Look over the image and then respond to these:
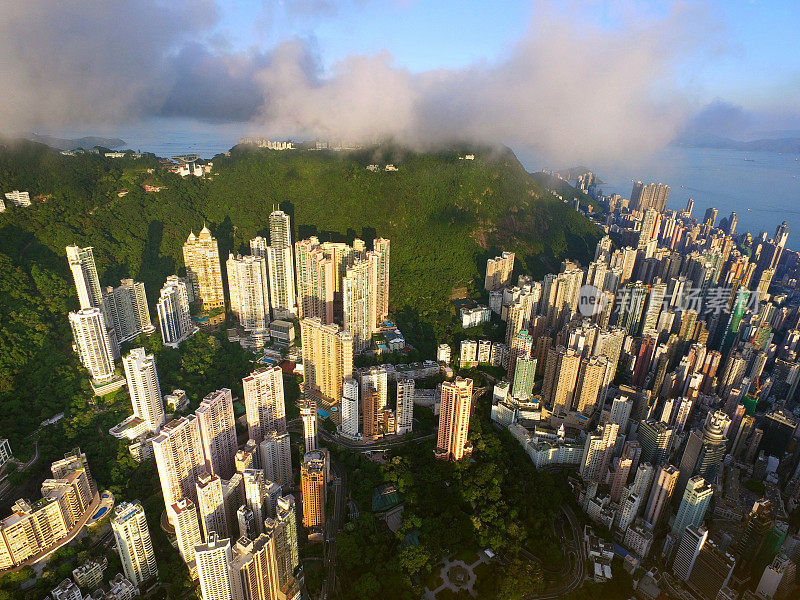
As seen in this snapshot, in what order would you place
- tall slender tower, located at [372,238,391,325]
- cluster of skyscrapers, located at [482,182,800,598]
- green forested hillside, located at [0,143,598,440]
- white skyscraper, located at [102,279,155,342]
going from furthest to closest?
1. tall slender tower, located at [372,238,391,325]
2. white skyscraper, located at [102,279,155,342]
3. green forested hillside, located at [0,143,598,440]
4. cluster of skyscrapers, located at [482,182,800,598]

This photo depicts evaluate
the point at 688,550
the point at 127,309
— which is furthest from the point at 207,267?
the point at 688,550

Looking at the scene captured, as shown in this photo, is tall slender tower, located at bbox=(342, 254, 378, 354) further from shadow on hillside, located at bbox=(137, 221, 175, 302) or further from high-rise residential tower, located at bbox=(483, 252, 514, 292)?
shadow on hillside, located at bbox=(137, 221, 175, 302)

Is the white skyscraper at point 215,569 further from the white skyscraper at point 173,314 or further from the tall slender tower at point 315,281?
the tall slender tower at point 315,281

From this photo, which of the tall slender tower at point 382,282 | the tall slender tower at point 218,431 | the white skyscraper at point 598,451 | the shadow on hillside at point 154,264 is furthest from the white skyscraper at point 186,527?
the shadow on hillside at point 154,264

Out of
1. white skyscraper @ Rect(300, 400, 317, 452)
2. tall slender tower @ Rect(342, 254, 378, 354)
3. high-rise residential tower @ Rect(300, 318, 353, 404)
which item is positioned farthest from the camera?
tall slender tower @ Rect(342, 254, 378, 354)

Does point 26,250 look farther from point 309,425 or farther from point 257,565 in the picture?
point 257,565

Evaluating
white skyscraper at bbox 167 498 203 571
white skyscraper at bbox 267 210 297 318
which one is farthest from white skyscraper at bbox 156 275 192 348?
white skyscraper at bbox 167 498 203 571

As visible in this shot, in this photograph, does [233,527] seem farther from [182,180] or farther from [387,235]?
→ [182,180]

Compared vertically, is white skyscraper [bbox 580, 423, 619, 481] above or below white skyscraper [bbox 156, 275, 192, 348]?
below
